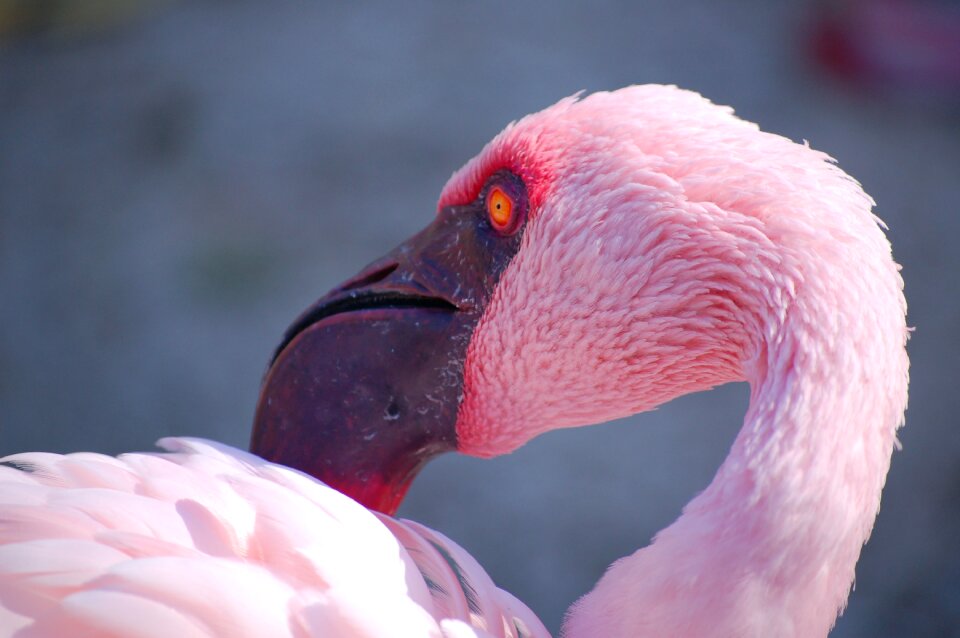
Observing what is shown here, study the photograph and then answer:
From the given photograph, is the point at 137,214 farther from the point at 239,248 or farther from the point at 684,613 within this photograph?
the point at 684,613

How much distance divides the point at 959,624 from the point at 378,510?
261cm

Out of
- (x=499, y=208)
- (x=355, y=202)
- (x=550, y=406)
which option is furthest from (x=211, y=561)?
(x=355, y=202)

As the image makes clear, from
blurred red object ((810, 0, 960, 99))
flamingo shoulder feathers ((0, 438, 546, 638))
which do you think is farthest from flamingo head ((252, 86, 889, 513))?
blurred red object ((810, 0, 960, 99))

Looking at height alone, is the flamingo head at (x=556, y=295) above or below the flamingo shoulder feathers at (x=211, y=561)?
above

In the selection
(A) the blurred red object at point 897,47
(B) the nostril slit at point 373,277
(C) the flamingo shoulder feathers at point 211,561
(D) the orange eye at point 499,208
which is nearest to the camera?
(C) the flamingo shoulder feathers at point 211,561

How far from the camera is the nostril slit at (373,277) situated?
5.84ft

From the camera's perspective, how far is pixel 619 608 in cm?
139

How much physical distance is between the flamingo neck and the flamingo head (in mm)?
92

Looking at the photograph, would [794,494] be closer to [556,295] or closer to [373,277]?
[556,295]

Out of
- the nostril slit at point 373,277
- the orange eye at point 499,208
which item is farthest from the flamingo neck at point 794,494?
the nostril slit at point 373,277

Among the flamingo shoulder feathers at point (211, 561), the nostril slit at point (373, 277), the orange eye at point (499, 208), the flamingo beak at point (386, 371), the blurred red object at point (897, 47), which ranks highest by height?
the blurred red object at point (897, 47)

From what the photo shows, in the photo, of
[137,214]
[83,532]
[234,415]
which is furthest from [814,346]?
[137,214]

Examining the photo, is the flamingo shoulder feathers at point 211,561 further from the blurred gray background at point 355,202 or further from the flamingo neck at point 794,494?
the blurred gray background at point 355,202

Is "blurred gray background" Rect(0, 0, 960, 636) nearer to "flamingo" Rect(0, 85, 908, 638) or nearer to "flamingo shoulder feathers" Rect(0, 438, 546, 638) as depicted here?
"flamingo" Rect(0, 85, 908, 638)
